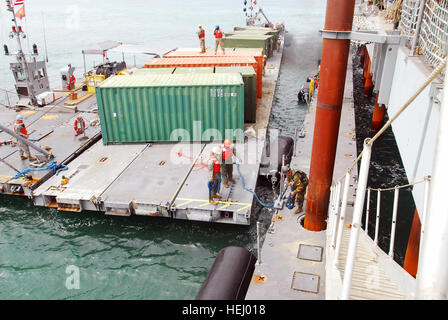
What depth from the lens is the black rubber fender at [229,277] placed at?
8727 millimetres

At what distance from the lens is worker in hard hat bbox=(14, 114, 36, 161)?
1478 cm

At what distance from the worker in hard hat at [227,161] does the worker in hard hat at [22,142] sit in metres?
8.34

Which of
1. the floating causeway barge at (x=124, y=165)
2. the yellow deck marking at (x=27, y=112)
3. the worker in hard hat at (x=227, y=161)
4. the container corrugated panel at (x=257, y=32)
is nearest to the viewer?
the floating causeway barge at (x=124, y=165)

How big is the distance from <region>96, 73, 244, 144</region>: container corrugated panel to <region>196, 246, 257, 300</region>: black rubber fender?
315 inches

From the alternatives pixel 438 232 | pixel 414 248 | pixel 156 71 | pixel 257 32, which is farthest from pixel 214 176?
pixel 257 32

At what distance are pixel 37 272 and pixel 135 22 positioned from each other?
102 meters

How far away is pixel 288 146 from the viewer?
17016 mm

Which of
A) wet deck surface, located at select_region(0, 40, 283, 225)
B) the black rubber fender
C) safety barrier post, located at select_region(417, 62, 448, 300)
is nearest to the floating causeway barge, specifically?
wet deck surface, located at select_region(0, 40, 283, 225)

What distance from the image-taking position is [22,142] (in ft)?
49.2

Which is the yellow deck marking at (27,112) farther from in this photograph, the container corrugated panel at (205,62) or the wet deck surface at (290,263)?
the wet deck surface at (290,263)

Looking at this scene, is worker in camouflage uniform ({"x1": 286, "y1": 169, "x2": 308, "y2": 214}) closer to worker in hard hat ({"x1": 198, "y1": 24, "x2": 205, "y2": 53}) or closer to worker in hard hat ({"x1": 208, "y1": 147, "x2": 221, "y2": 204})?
worker in hard hat ({"x1": 208, "y1": 147, "x2": 221, "y2": 204})

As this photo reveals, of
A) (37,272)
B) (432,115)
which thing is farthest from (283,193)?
(37,272)

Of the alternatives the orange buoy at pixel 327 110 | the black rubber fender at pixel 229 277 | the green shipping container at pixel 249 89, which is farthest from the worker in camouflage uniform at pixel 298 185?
the green shipping container at pixel 249 89

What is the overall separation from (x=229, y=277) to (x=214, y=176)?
3.79m
